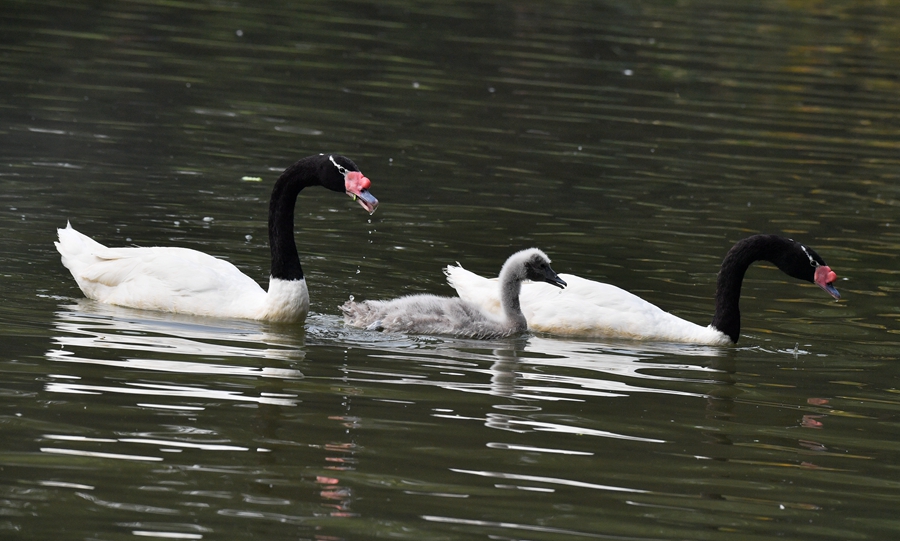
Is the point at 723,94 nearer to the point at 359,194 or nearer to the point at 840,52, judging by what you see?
the point at 840,52

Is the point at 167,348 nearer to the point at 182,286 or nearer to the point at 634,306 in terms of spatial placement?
the point at 182,286

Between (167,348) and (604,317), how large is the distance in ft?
12.1

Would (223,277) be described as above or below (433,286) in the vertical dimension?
above

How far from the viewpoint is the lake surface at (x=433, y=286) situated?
7.03 m

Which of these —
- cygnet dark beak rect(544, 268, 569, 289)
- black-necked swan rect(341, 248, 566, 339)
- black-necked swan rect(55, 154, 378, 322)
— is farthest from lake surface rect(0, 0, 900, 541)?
cygnet dark beak rect(544, 268, 569, 289)

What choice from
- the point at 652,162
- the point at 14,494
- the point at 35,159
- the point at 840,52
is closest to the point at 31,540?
the point at 14,494

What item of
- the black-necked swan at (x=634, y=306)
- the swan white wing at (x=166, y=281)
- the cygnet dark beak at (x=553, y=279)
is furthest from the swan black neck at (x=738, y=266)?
the swan white wing at (x=166, y=281)

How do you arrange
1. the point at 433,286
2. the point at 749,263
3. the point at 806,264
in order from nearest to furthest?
1. the point at 749,263
2. the point at 806,264
3. the point at 433,286

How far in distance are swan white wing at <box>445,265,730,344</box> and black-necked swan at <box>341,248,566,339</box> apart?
284 millimetres

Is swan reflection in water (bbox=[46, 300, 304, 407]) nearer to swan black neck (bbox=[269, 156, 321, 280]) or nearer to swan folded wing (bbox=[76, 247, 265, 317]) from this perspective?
swan folded wing (bbox=[76, 247, 265, 317])

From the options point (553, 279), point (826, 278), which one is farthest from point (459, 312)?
point (826, 278)

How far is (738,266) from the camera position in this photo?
1164 centimetres

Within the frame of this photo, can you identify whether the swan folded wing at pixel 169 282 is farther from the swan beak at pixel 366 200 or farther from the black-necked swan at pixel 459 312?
the swan beak at pixel 366 200

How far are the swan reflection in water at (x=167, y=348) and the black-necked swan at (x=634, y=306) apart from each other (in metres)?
2.18
